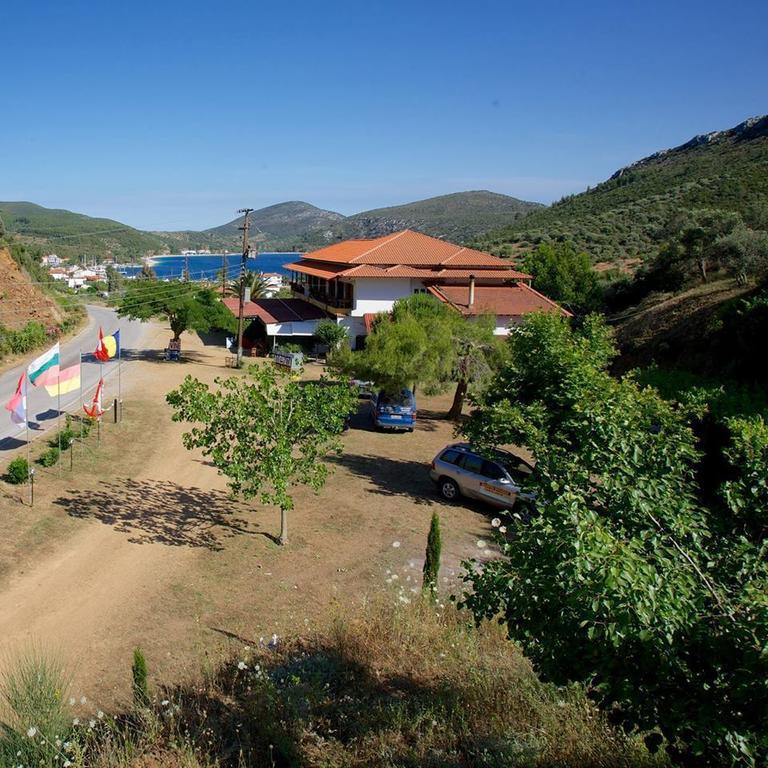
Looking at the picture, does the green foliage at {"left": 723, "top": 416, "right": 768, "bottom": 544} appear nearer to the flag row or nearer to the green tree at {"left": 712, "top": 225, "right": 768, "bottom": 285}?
the flag row

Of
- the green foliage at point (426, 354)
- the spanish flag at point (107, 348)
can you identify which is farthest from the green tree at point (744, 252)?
the spanish flag at point (107, 348)

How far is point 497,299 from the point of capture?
38531 millimetres

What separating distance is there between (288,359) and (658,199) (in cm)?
5242

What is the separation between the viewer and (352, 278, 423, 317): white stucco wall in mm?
40344

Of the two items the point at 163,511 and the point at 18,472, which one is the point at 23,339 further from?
the point at 163,511

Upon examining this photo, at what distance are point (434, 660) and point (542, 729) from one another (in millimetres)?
2238

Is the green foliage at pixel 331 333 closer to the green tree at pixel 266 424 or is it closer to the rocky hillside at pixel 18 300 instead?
the rocky hillside at pixel 18 300

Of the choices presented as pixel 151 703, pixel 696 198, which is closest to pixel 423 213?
pixel 696 198

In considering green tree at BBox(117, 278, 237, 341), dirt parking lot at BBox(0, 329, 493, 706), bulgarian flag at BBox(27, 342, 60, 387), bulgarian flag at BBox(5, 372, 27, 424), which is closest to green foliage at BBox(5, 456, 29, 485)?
dirt parking lot at BBox(0, 329, 493, 706)

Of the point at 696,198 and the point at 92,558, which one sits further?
the point at 696,198

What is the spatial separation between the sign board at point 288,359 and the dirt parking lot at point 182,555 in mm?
14686

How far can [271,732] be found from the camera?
22.1 ft

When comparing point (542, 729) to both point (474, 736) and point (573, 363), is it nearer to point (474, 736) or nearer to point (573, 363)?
point (474, 736)

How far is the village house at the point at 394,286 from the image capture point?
127ft
